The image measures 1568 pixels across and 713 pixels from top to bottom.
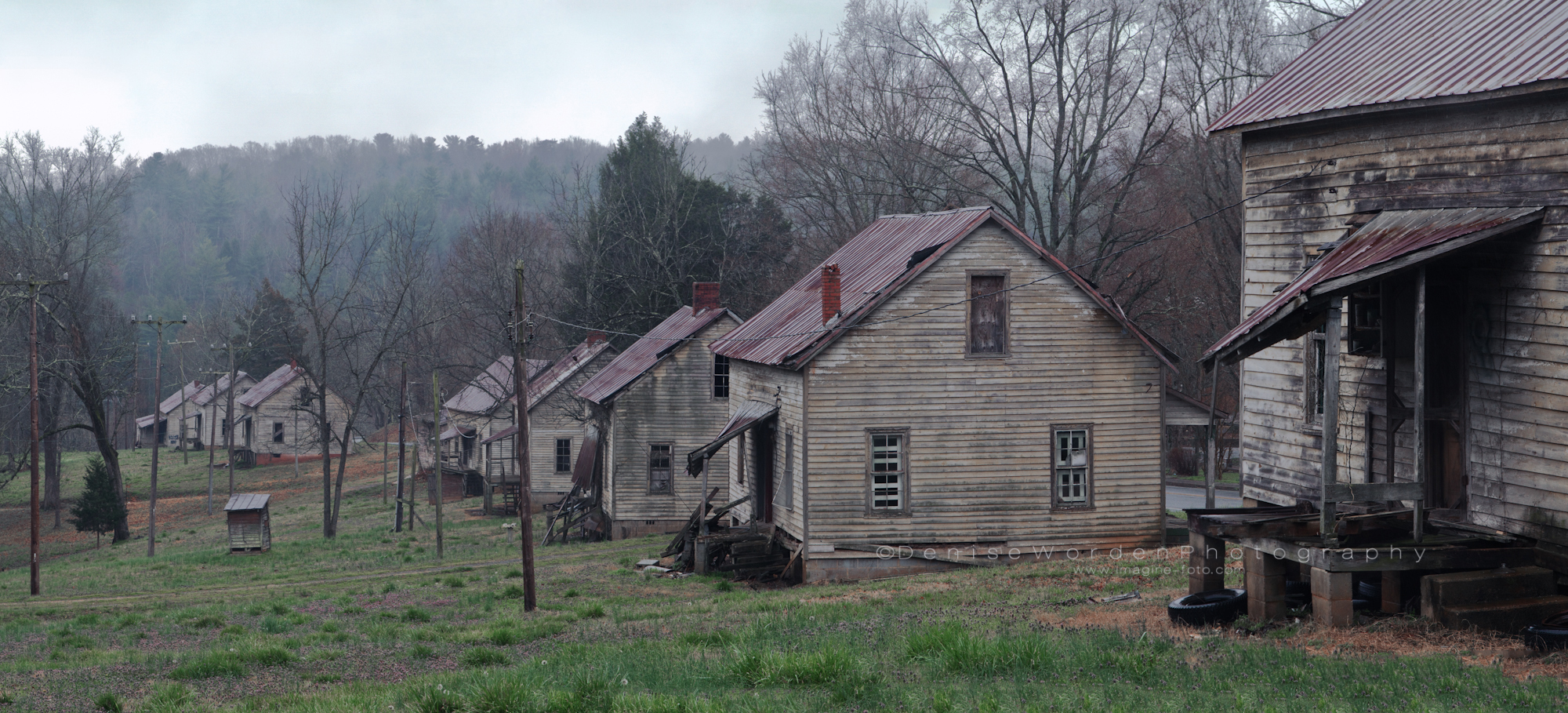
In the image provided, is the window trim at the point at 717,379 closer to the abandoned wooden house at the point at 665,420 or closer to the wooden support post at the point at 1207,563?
the abandoned wooden house at the point at 665,420

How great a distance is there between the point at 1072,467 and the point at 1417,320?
1201 centimetres

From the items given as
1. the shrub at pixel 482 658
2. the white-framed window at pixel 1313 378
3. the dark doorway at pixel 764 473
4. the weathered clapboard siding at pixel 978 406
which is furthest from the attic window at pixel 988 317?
the shrub at pixel 482 658

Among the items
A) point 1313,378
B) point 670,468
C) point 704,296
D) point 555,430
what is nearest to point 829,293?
point 1313,378

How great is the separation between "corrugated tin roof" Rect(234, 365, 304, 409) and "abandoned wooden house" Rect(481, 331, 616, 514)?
1264 inches

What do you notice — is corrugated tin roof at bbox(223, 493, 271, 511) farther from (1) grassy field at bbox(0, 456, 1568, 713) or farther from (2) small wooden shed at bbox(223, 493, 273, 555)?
(1) grassy field at bbox(0, 456, 1568, 713)

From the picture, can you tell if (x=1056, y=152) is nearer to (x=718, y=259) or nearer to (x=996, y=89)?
(x=996, y=89)

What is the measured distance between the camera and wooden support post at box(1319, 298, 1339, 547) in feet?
35.9

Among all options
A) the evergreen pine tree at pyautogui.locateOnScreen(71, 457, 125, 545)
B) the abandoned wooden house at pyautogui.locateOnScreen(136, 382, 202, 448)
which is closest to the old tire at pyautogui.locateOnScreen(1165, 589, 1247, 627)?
the evergreen pine tree at pyautogui.locateOnScreen(71, 457, 125, 545)

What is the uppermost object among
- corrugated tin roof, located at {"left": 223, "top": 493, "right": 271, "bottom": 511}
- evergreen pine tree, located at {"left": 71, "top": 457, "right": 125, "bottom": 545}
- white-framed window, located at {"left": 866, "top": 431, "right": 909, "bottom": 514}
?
white-framed window, located at {"left": 866, "top": 431, "right": 909, "bottom": 514}

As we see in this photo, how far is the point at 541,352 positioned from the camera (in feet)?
196

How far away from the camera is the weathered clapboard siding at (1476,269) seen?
37.0ft

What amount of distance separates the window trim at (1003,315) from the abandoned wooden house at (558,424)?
24698 millimetres

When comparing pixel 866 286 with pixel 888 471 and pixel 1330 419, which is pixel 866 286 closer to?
pixel 888 471

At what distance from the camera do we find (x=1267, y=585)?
11.5 meters
